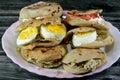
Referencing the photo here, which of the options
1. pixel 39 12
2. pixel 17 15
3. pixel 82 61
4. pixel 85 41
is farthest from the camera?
pixel 17 15

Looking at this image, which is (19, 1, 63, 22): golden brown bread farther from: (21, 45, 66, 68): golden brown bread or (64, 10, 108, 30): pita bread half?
(21, 45, 66, 68): golden brown bread

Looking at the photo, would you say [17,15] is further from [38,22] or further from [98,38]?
[98,38]

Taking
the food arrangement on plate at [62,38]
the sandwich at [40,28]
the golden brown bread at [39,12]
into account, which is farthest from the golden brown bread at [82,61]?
the golden brown bread at [39,12]

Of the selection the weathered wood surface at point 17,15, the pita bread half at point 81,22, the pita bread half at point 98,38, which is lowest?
the weathered wood surface at point 17,15

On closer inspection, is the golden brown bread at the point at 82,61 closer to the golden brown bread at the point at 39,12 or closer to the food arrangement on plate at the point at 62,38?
the food arrangement on plate at the point at 62,38

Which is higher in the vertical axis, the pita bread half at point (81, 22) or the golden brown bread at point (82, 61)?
the pita bread half at point (81, 22)

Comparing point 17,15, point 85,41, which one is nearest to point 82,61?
point 85,41

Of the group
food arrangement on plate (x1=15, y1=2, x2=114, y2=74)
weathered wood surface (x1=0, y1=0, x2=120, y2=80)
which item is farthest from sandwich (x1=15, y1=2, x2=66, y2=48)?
weathered wood surface (x1=0, y1=0, x2=120, y2=80)
